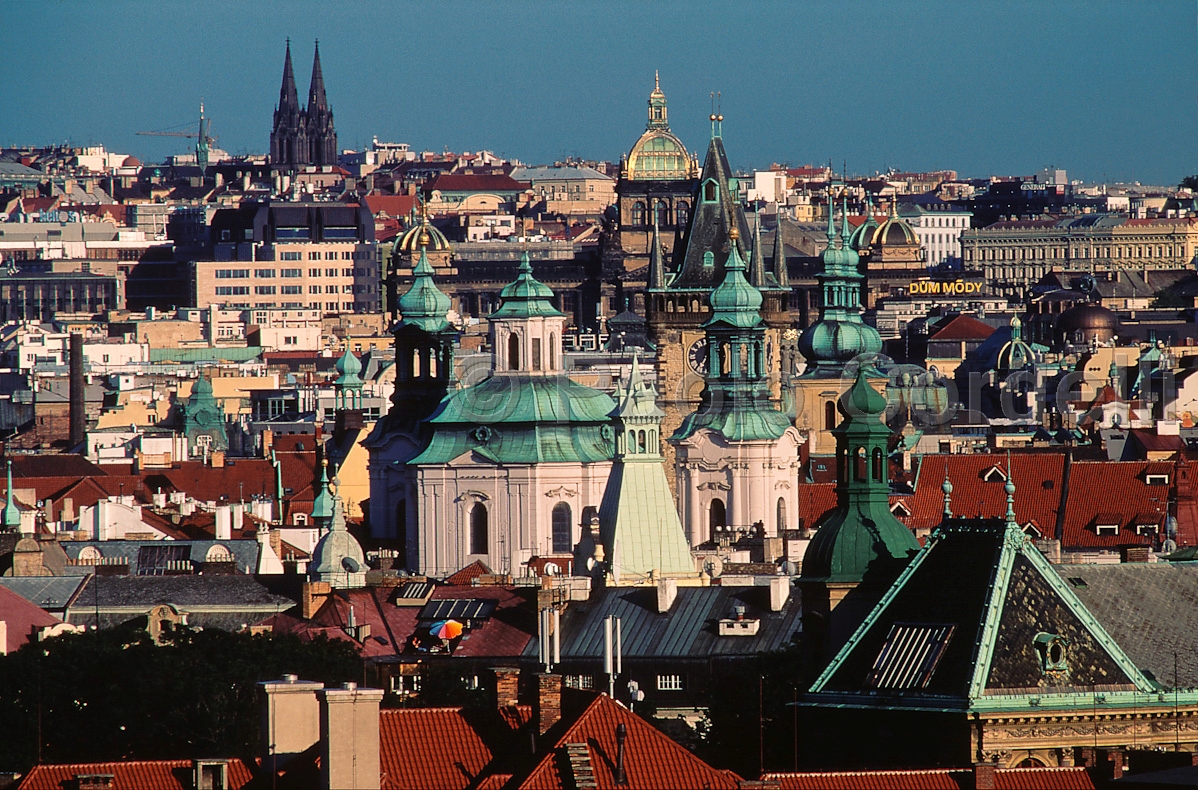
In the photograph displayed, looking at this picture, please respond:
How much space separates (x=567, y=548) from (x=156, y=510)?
18.5m

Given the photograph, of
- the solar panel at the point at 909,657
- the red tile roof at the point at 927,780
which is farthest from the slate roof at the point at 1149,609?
the red tile roof at the point at 927,780

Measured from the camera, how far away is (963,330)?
17350 cm

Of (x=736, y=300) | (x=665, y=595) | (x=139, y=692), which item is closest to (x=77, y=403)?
(x=736, y=300)

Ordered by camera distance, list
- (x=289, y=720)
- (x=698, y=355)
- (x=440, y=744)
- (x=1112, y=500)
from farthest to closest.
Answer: (x=698, y=355), (x=1112, y=500), (x=440, y=744), (x=289, y=720)

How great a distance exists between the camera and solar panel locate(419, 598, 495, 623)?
215ft

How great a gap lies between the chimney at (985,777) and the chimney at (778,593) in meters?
27.8

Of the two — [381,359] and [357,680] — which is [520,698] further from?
[381,359]

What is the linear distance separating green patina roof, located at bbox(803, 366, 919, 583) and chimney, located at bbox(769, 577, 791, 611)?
56.9 feet

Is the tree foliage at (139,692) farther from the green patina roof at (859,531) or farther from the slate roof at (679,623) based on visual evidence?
the slate roof at (679,623)

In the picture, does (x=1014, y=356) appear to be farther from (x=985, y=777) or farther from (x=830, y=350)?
(x=985, y=777)

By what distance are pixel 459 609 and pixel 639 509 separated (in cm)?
822

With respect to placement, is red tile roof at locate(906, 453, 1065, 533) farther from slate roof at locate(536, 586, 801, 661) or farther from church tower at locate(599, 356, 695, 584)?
slate roof at locate(536, 586, 801, 661)

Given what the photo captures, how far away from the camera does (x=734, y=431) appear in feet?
276

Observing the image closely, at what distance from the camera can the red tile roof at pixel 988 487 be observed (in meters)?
81.9
